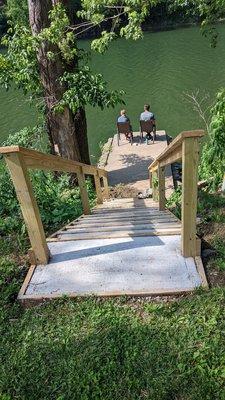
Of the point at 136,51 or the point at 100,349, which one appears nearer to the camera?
the point at 100,349

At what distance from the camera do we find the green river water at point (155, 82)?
47.2ft

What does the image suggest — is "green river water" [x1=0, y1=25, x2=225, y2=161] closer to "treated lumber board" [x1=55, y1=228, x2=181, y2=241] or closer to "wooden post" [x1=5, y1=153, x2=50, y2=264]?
"treated lumber board" [x1=55, y1=228, x2=181, y2=241]

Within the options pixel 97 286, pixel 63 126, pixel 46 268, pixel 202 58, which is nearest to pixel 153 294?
pixel 97 286

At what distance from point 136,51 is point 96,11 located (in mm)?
23744

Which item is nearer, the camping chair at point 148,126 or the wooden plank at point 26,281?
the wooden plank at point 26,281

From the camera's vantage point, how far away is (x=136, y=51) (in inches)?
1132

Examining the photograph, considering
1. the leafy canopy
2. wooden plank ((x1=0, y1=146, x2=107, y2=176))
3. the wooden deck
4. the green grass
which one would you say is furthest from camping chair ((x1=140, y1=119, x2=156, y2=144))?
the green grass

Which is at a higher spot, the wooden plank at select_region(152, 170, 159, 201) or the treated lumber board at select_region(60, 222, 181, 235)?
the treated lumber board at select_region(60, 222, 181, 235)

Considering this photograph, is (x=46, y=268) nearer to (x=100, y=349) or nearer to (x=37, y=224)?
(x=37, y=224)

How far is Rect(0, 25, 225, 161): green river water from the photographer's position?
14.4m

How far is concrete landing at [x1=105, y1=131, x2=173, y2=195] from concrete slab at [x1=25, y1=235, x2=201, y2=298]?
525 centimetres

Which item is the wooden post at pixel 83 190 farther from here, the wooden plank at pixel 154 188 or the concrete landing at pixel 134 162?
the concrete landing at pixel 134 162

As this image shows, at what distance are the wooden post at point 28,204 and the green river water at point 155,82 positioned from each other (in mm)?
6899

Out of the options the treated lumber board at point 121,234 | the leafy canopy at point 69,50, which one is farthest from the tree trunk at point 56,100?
the treated lumber board at point 121,234
